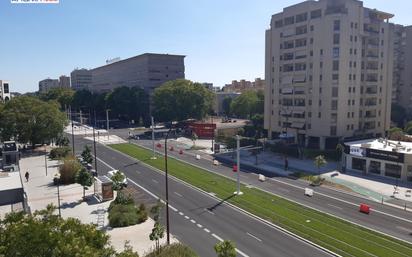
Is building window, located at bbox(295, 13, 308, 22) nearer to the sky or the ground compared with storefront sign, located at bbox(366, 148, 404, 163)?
nearer to the sky

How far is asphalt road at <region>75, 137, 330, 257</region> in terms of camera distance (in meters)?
27.8

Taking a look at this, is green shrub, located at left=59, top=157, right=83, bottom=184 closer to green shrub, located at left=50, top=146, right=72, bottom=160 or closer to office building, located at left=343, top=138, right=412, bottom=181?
green shrub, located at left=50, top=146, right=72, bottom=160

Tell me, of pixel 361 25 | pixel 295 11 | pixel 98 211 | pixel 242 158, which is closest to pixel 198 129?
pixel 242 158

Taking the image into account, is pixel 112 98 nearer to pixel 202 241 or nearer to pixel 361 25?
pixel 361 25

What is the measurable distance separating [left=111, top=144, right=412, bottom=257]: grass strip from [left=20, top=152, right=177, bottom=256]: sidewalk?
1124 cm

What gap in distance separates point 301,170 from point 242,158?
14150mm

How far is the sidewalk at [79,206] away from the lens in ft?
97.0

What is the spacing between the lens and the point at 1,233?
14.9m

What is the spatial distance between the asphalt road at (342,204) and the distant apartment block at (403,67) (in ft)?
242

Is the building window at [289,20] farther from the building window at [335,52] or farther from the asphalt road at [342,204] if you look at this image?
the asphalt road at [342,204]

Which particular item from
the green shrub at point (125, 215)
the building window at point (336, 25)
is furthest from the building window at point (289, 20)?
the green shrub at point (125, 215)

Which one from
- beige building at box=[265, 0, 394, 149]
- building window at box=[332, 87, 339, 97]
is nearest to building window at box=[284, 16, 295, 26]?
beige building at box=[265, 0, 394, 149]

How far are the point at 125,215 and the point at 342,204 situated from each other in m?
24.4

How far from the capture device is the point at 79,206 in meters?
39.0
